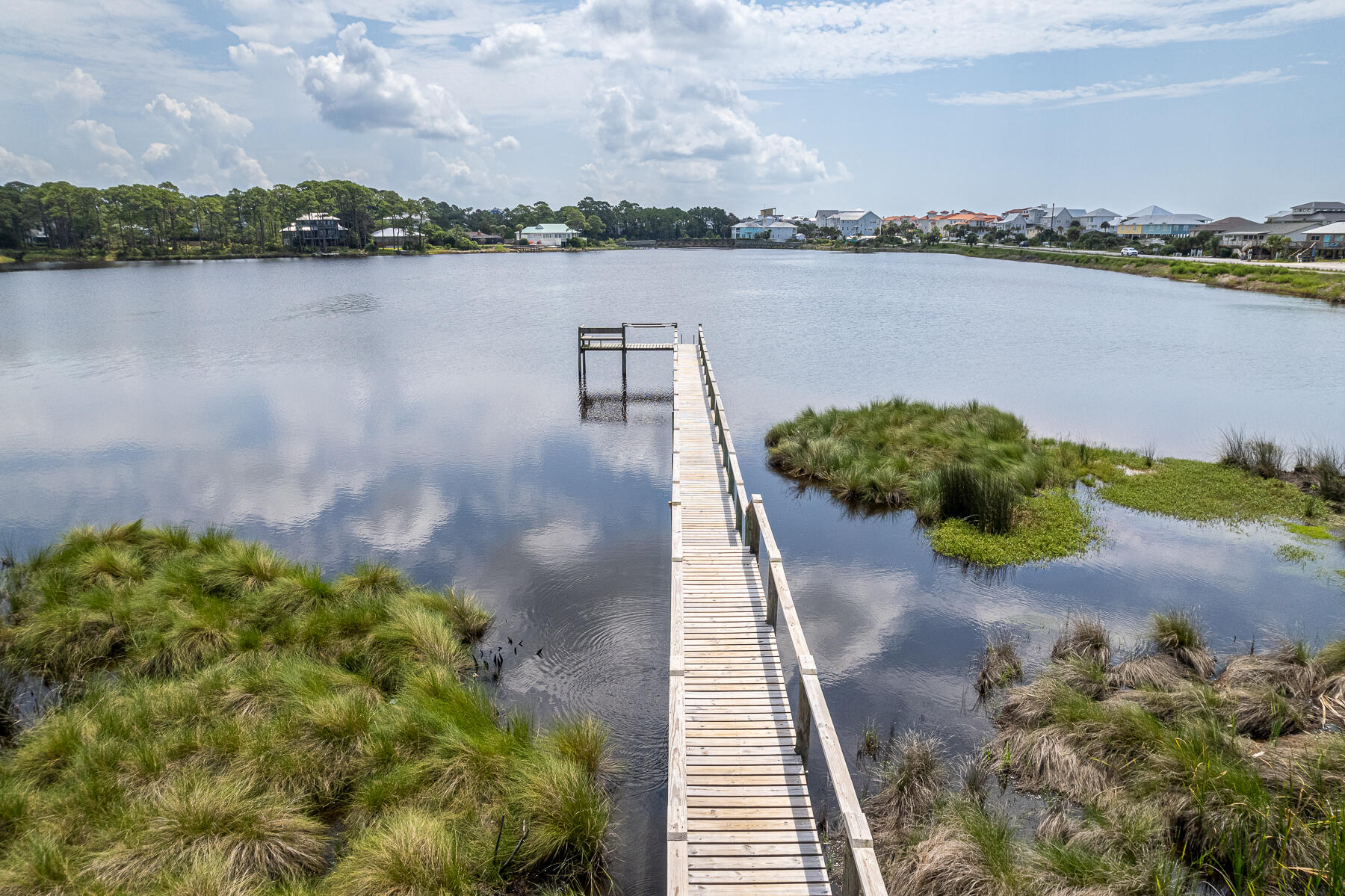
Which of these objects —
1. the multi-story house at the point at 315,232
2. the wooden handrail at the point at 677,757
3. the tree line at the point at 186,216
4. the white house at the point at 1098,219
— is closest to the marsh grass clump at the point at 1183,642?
the wooden handrail at the point at 677,757

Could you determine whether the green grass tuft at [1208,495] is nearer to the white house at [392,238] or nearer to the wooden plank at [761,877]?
the wooden plank at [761,877]

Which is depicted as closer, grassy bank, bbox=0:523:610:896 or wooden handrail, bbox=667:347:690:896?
wooden handrail, bbox=667:347:690:896

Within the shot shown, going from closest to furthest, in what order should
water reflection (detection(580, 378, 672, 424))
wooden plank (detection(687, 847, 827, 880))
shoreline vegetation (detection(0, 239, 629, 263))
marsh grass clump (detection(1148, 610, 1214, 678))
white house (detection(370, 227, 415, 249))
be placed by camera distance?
wooden plank (detection(687, 847, 827, 880))
marsh grass clump (detection(1148, 610, 1214, 678))
water reflection (detection(580, 378, 672, 424))
shoreline vegetation (detection(0, 239, 629, 263))
white house (detection(370, 227, 415, 249))

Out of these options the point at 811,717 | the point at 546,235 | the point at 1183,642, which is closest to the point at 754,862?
the point at 811,717

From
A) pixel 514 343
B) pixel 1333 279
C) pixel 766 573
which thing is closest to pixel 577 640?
pixel 766 573

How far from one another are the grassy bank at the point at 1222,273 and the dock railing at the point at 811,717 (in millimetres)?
61074

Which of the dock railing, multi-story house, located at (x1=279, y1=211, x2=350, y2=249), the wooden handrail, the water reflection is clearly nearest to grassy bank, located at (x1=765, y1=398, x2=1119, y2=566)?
the dock railing

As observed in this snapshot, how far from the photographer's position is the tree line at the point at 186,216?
310 feet

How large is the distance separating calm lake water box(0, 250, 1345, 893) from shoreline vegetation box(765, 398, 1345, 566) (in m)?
0.72

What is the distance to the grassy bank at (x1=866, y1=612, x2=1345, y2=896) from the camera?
6395 millimetres

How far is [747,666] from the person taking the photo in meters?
9.03

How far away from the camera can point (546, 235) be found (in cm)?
16788

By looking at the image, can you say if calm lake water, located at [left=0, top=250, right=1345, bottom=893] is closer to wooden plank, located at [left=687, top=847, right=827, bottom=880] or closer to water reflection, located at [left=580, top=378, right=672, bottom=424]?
water reflection, located at [left=580, top=378, right=672, bottom=424]

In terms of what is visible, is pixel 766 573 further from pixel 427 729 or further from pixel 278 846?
pixel 278 846
